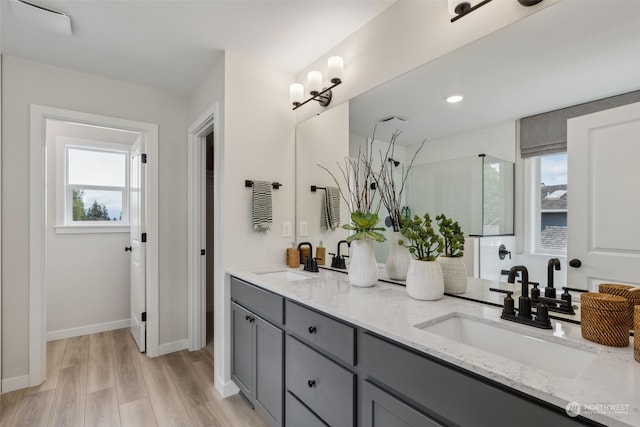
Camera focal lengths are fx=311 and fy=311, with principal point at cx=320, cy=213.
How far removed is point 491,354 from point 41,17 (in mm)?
2826

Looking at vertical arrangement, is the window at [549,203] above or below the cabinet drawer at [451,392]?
above

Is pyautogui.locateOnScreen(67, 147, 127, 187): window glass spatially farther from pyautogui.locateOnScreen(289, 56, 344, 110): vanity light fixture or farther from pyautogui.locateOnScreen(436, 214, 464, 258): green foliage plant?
pyautogui.locateOnScreen(436, 214, 464, 258): green foliage plant

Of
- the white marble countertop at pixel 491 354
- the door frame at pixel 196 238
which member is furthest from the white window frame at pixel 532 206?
the door frame at pixel 196 238

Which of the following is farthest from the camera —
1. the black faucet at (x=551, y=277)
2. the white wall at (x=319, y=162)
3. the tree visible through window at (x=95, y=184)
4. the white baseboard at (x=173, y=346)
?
the tree visible through window at (x=95, y=184)

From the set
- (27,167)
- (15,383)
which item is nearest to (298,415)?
(15,383)

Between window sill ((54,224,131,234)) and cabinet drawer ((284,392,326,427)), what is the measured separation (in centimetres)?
299

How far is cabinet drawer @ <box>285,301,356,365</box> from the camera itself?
1.22m

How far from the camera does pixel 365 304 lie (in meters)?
1.37

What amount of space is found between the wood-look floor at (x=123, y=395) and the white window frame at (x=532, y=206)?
1829 millimetres

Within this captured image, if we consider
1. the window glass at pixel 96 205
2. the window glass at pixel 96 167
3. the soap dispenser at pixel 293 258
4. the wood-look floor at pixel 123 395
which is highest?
the window glass at pixel 96 167

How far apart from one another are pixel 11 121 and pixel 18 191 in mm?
526

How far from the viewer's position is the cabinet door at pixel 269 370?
168 cm

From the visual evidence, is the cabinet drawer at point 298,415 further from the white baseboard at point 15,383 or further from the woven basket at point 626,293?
the white baseboard at point 15,383

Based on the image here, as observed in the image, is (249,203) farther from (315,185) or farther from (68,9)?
(68,9)
